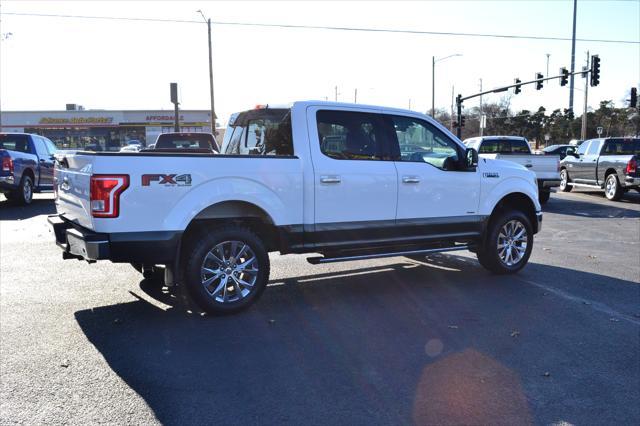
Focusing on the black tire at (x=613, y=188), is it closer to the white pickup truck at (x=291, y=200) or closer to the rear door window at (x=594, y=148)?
the rear door window at (x=594, y=148)

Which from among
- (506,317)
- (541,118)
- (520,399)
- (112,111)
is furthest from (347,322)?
(541,118)

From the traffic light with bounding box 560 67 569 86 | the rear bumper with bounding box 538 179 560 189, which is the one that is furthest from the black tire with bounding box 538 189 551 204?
the traffic light with bounding box 560 67 569 86

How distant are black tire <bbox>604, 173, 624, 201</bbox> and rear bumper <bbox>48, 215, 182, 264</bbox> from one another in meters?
16.3

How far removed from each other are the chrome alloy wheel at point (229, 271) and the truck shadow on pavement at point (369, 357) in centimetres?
26

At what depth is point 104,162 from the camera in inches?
197

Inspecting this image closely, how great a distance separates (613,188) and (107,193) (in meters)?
17.1

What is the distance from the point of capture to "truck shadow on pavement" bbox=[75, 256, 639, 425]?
3.73 m

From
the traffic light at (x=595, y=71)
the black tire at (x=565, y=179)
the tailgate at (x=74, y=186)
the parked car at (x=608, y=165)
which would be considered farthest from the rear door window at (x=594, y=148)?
the tailgate at (x=74, y=186)

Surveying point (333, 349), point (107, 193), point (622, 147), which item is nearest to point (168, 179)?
point (107, 193)

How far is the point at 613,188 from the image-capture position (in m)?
17.9

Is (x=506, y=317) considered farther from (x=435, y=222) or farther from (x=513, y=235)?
(x=513, y=235)

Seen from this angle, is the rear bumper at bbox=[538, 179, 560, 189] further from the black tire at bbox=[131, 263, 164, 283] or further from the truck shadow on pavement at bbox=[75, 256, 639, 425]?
the black tire at bbox=[131, 263, 164, 283]

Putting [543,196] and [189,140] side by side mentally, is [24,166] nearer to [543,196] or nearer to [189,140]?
[189,140]

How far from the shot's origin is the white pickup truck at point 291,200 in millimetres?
5207
